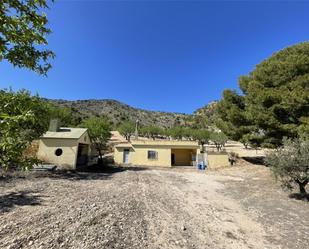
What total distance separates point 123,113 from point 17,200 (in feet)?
279

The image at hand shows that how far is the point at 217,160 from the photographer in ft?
78.2

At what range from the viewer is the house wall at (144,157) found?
976 inches

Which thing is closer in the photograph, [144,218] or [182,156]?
[144,218]

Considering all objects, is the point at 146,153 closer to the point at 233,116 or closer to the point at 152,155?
the point at 152,155

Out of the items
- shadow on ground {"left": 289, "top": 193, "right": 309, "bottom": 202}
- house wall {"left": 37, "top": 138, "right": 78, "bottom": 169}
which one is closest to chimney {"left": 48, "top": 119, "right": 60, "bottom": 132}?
house wall {"left": 37, "top": 138, "right": 78, "bottom": 169}

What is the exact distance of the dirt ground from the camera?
17.5ft

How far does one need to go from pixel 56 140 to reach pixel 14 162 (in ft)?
61.6

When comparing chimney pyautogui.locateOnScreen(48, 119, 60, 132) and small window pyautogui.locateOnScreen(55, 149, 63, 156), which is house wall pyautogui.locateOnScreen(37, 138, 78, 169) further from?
chimney pyautogui.locateOnScreen(48, 119, 60, 132)

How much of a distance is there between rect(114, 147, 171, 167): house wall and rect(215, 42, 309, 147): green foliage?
9.14 metres

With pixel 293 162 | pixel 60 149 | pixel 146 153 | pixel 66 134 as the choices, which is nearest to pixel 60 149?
pixel 60 149

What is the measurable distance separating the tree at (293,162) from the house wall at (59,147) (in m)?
16.3

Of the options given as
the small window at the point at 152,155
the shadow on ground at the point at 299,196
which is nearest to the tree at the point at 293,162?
the shadow on ground at the point at 299,196

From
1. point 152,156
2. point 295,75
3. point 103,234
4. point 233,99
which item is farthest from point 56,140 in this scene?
point 295,75

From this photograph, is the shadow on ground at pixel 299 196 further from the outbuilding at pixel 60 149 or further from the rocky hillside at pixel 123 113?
the rocky hillside at pixel 123 113
